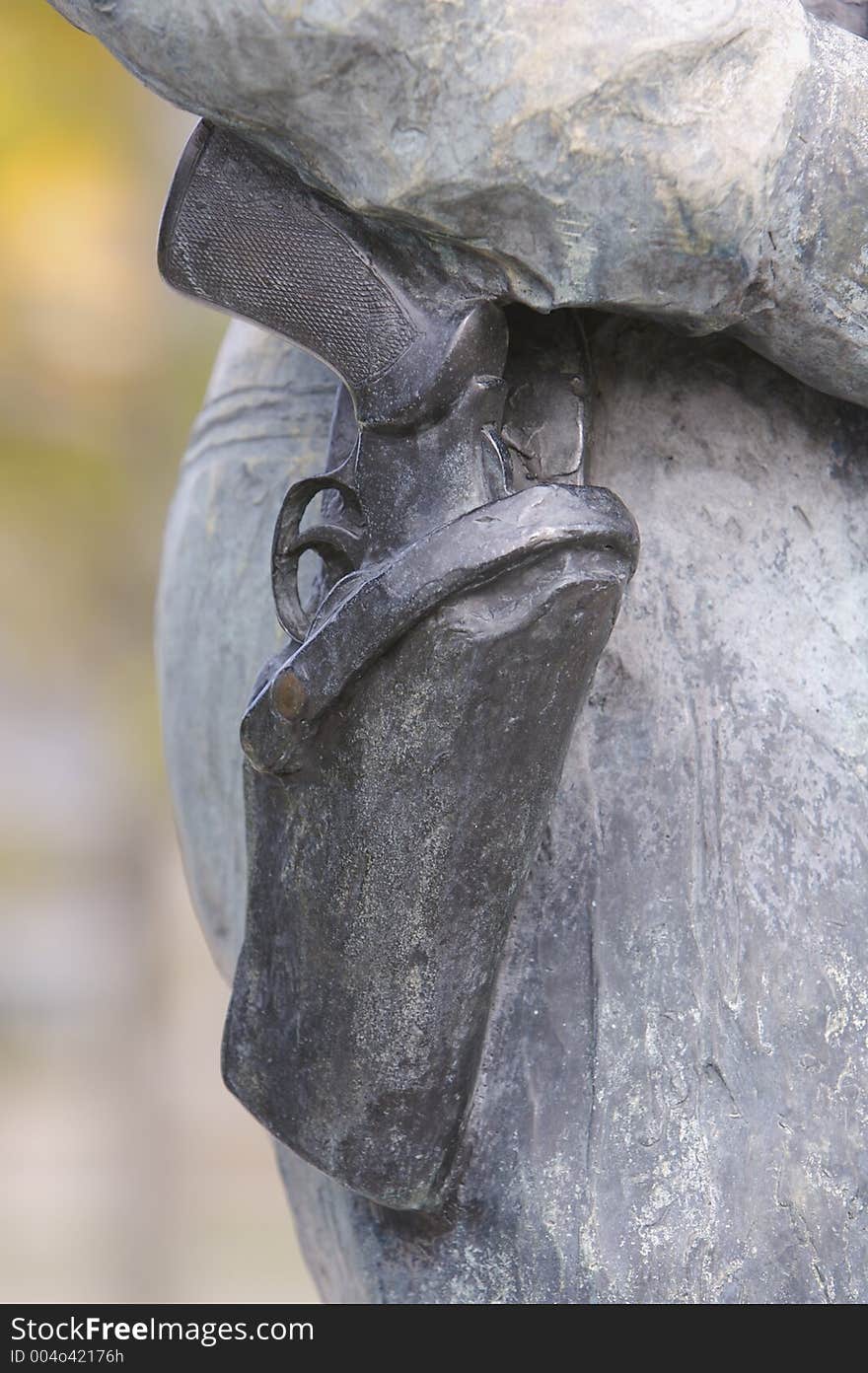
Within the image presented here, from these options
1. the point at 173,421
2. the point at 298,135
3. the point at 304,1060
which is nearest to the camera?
the point at 298,135

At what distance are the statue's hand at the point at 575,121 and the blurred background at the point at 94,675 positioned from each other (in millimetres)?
1982

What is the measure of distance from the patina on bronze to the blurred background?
6.31 feet

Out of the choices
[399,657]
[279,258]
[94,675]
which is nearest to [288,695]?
[399,657]

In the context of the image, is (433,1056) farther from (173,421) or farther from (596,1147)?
(173,421)

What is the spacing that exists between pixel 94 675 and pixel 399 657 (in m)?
2.21

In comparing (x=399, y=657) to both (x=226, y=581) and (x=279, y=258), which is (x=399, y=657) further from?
(x=226, y=581)

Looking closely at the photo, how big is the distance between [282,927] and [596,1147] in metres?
0.19

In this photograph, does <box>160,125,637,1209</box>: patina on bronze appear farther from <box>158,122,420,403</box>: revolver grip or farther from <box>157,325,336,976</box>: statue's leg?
<box>157,325,336,976</box>: statue's leg

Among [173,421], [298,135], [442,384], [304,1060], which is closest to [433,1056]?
[304,1060]

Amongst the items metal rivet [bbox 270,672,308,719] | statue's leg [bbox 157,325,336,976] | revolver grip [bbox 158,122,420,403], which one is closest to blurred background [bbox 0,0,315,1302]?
statue's leg [bbox 157,325,336,976]

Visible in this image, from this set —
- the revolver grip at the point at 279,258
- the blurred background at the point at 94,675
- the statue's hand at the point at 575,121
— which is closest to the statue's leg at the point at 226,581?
the revolver grip at the point at 279,258

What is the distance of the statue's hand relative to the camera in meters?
0.69

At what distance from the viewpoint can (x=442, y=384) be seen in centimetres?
76

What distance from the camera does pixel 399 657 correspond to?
2.51ft
